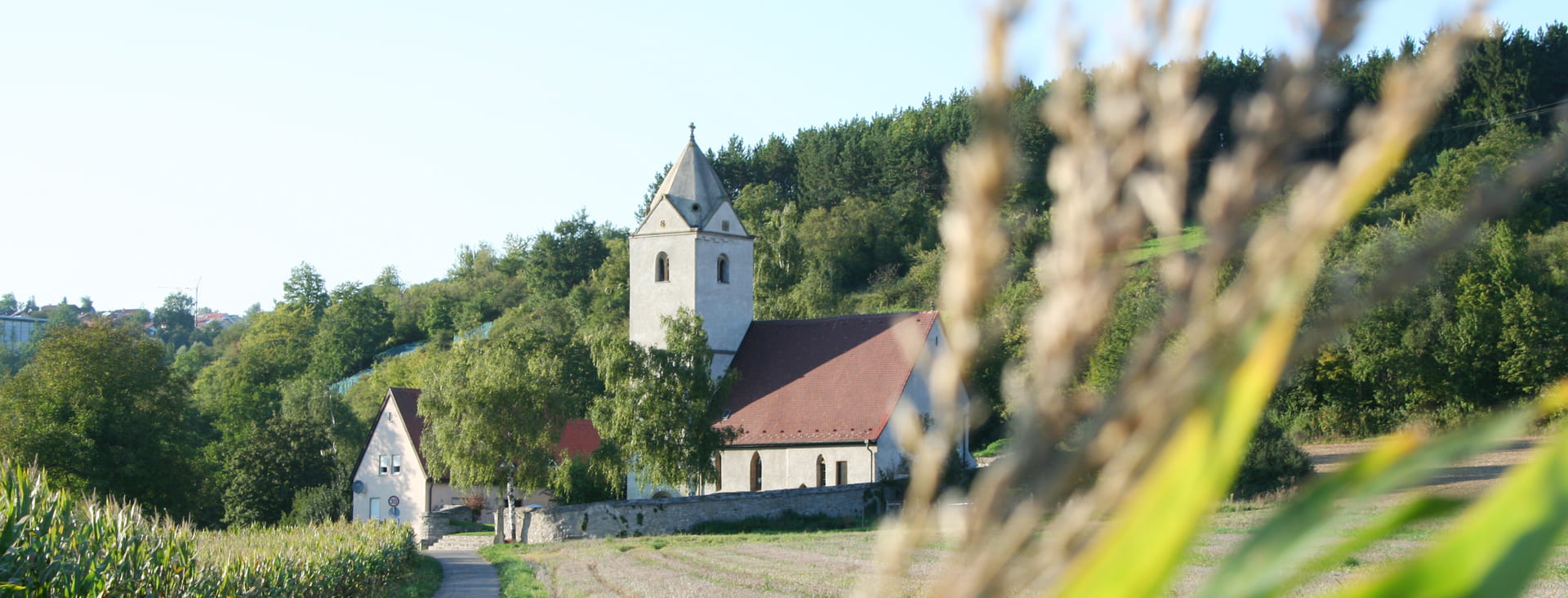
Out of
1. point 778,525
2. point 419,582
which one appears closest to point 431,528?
point 778,525

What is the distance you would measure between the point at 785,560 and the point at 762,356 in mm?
19807

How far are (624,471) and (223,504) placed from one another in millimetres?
19987

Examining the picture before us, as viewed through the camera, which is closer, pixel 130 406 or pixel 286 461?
pixel 130 406

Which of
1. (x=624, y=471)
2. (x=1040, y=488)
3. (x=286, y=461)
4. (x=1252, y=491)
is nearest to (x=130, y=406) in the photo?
(x=286, y=461)

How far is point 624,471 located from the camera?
117 ft

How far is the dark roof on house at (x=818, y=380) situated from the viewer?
3844 cm

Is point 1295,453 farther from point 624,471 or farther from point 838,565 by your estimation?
point 624,471

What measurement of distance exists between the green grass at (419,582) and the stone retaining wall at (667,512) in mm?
5655

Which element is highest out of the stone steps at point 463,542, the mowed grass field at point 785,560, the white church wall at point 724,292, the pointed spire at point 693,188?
the pointed spire at point 693,188

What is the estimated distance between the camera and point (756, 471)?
131 ft

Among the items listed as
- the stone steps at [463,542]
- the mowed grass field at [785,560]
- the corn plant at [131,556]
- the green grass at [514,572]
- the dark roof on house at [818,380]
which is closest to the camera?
the corn plant at [131,556]

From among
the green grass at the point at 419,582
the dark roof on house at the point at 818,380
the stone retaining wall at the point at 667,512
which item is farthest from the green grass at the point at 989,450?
the green grass at the point at 419,582

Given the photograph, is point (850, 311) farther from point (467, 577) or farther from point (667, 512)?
point (467, 577)

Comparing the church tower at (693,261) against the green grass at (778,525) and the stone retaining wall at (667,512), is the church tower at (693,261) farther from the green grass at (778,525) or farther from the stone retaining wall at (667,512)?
the green grass at (778,525)
